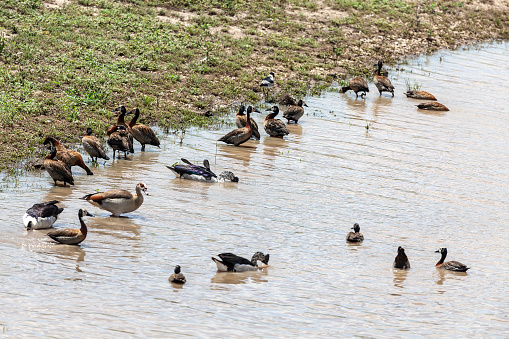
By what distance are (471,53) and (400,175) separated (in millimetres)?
18767

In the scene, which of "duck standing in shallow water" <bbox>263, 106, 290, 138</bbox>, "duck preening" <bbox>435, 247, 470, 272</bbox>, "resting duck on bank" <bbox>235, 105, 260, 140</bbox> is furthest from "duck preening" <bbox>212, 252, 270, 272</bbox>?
"duck standing in shallow water" <bbox>263, 106, 290, 138</bbox>

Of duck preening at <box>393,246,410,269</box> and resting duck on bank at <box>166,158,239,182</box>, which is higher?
resting duck on bank at <box>166,158,239,182</box>

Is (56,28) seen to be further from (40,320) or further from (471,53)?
(471,53)

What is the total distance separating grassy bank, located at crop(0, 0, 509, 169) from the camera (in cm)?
1812

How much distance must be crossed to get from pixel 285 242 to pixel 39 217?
412 cm

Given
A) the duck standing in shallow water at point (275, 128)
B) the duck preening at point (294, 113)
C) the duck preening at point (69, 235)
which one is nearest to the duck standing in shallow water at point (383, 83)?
the duck preening at point (294, 113)

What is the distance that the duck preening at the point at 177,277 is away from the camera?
972 centimetres

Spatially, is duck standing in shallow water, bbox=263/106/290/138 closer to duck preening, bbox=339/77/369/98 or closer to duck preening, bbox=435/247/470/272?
duck preening, bbox=339/77/369/98

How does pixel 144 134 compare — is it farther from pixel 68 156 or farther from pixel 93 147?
pixel 68 156

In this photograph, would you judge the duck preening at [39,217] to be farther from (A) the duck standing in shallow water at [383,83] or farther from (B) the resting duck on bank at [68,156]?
(A) the duck standing in shallow water at [383,83]

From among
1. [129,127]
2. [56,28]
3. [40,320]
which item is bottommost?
[40,320]

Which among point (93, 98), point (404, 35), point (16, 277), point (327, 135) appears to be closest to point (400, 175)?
point (327, 135)

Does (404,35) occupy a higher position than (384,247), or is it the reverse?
(404,35)

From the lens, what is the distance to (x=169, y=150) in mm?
17234
